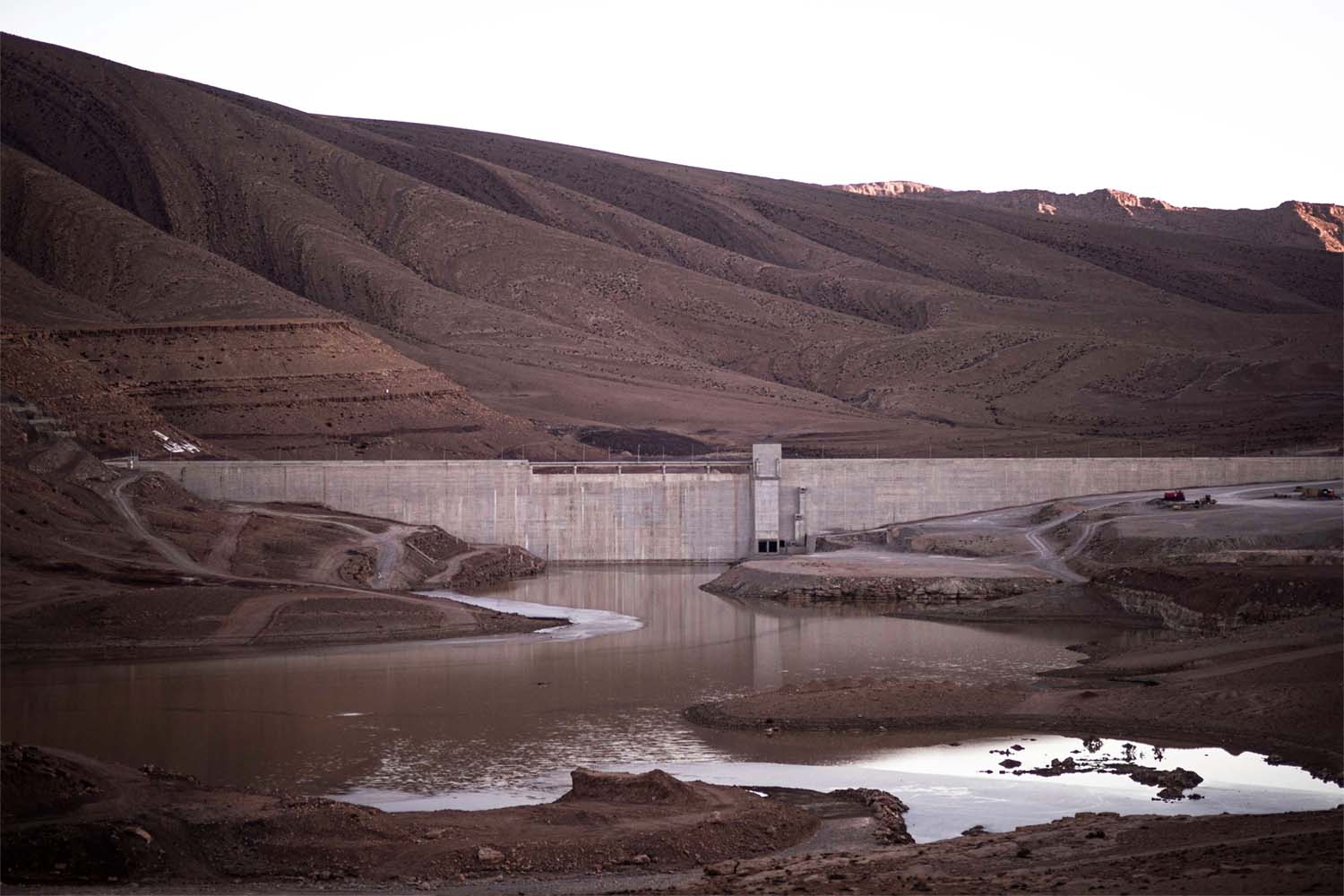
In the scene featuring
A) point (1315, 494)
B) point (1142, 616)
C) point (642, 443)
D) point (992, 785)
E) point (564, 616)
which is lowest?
point (992, 785)

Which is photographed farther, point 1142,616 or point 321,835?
point 1142,616

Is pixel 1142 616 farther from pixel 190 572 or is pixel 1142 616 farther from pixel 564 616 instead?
pixel 190 572

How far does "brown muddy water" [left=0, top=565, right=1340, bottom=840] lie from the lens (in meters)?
31.7

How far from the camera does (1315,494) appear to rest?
244 feet

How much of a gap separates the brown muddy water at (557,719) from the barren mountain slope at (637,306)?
214ft

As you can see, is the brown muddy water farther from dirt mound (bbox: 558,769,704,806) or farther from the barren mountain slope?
the barren mountain slope

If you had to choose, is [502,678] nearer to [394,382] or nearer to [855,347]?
[394,382]

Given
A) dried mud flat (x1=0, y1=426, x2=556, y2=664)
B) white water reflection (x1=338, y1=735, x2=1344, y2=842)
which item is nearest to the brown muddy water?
white water reflection (x1=338, y1=735, x2=1344, y2=842)

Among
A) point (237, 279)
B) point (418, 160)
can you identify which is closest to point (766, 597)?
point (237, 279)

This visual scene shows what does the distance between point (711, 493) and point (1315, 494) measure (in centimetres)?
2625

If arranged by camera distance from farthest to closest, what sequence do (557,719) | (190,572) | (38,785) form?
(190,572)
(557,719)
(38,785)

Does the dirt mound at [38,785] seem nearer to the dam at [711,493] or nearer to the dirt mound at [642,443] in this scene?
the dam at [711,493]

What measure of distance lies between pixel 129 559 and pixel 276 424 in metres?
42.3

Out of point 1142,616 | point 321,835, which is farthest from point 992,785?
point 1142,616
